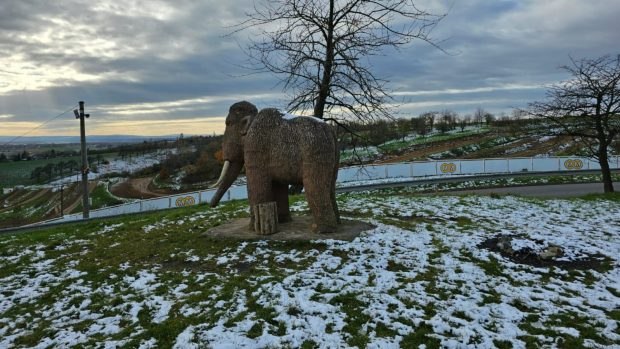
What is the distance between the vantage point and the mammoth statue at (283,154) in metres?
7.06

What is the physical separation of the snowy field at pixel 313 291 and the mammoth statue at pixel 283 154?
909 millimetres

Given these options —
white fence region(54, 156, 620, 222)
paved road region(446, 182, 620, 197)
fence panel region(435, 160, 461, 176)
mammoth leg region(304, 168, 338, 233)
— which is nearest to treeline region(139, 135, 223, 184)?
white fence region(54, 156, 620, 222)

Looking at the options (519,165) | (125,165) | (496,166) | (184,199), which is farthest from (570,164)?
(125,165)

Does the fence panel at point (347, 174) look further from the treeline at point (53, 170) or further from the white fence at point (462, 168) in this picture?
the treeline at point (53, 170)

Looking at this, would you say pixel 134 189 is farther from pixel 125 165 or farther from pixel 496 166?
pixel 496 166

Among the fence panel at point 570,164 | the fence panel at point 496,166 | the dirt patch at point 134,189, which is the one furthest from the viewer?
the dirt patch at point 134,189

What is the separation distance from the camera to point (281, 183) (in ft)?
25.3

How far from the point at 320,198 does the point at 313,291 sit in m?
2.37

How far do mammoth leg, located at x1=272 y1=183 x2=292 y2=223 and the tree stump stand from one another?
0.64 metres

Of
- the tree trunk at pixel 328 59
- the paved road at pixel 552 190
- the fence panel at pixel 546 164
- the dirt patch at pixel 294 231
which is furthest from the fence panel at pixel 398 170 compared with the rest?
the dirt patch at pixel 294 231

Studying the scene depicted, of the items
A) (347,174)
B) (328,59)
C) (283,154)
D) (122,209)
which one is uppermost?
(328,59)

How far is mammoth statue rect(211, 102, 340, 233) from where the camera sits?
706cm

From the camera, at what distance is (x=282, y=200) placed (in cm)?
838

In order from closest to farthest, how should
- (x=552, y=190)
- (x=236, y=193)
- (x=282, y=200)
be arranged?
(x=282, y=200) → (x=552, y=190) → (x=236, y=193)
